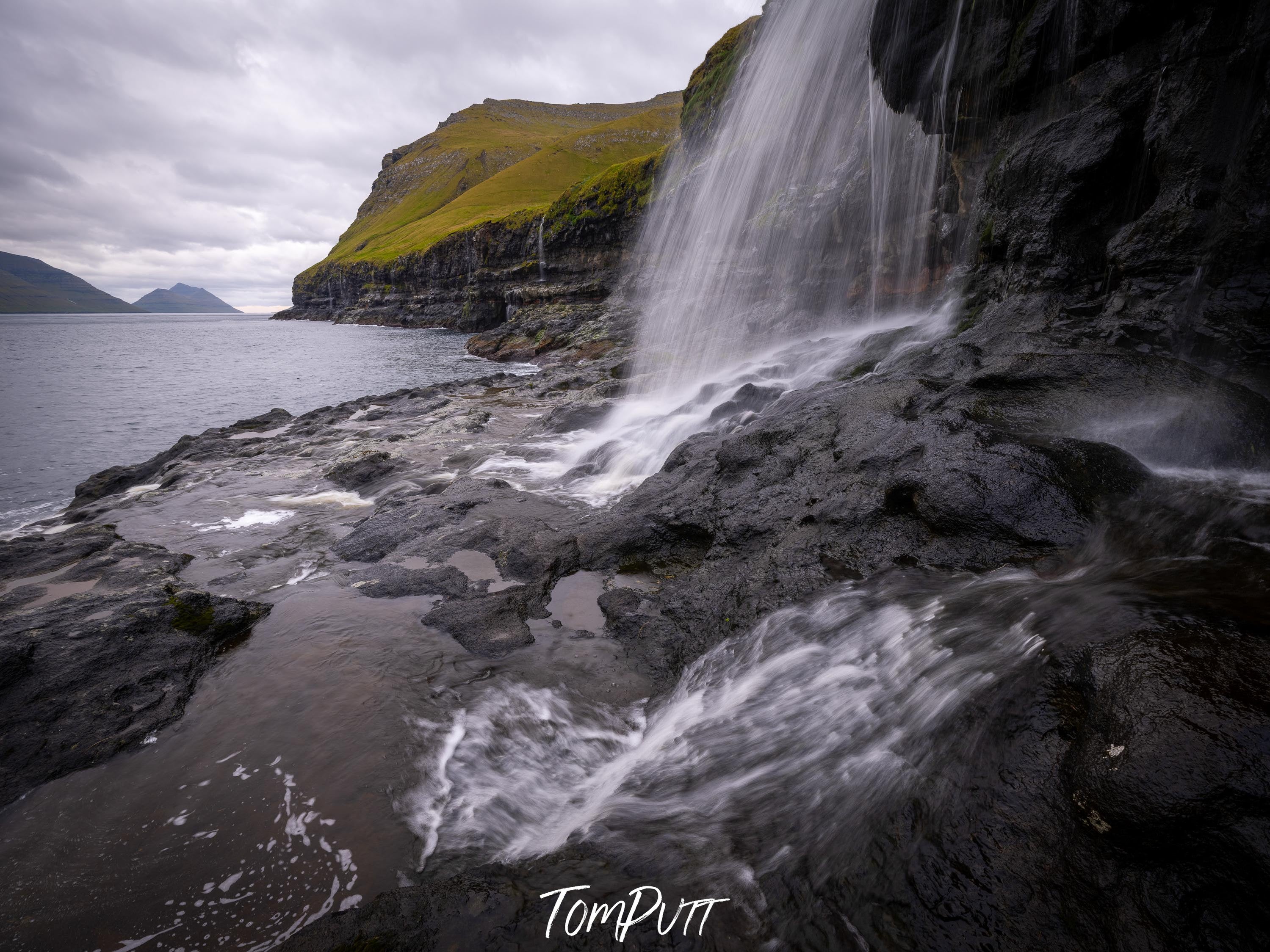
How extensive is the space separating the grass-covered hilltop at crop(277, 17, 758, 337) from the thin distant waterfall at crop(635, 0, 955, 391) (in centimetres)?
991

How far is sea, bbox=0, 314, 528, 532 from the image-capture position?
1686 cm

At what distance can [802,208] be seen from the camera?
70.4ft

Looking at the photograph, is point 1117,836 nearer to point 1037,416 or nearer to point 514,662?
point 514,662

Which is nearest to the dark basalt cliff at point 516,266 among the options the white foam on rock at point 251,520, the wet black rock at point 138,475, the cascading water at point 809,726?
the wet black rock at point 138,475

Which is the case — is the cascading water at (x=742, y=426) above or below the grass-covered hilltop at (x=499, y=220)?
below

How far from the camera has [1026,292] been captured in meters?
9.54

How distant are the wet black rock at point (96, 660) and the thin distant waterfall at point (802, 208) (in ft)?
48.3

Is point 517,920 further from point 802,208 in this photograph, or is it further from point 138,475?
point 802,208

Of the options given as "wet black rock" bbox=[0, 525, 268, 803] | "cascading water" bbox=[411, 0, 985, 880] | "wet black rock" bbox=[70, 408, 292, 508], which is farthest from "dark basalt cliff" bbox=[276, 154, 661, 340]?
"wet black rock" bbox=[0, 525, 268, 803]

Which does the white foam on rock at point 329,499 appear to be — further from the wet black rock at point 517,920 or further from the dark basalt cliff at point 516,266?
the dark basalt cliff at point 516,266

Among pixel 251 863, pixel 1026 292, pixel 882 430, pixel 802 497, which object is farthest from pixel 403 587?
pixel 1026 292

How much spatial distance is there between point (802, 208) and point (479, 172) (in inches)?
5768

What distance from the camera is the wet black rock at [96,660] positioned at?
4.35 metres

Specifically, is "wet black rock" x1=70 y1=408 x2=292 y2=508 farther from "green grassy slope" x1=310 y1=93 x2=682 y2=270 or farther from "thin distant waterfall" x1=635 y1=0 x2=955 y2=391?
"green grassy slope" x1=310 y1=93 x2=682 y2=270
